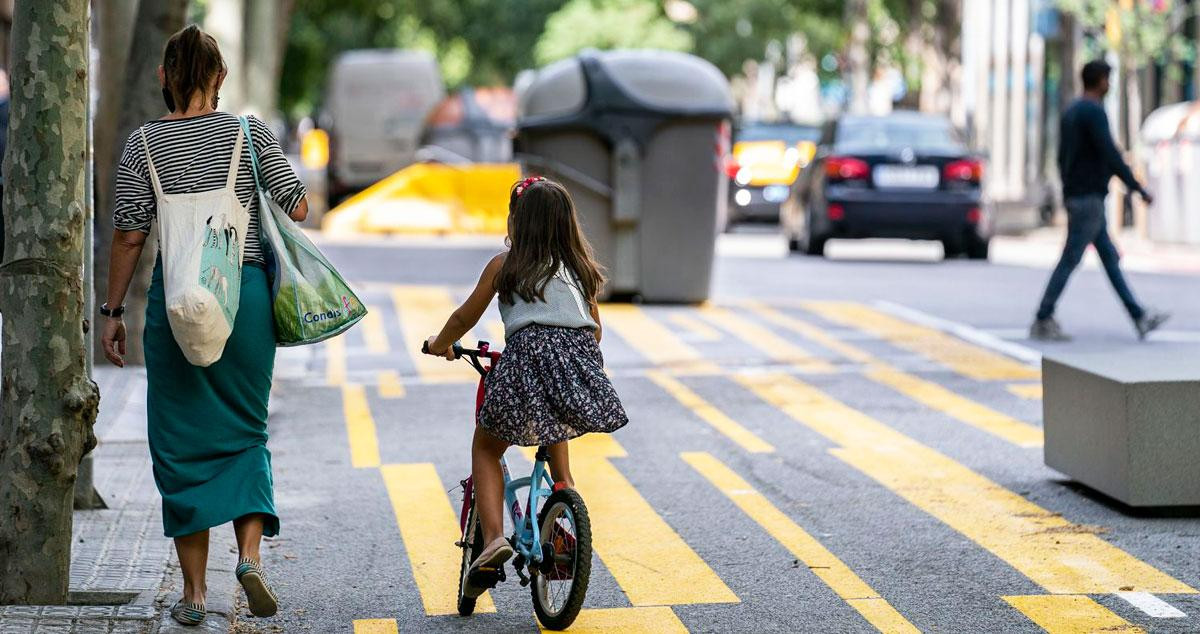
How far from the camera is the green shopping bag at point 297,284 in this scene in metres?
5.62

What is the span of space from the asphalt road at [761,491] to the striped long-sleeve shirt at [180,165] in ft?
4.10

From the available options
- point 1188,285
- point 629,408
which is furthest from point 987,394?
point 1188,285

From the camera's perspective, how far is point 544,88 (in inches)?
642

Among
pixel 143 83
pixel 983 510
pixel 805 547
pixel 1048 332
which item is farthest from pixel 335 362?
pixel 805 547

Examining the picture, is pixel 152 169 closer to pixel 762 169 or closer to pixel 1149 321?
pixel 1149 321

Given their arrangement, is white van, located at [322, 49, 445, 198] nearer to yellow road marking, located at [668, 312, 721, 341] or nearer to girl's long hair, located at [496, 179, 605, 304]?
yellow road marking, located at [668, 312, 721, 341]

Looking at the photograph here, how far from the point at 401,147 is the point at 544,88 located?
21251 mm

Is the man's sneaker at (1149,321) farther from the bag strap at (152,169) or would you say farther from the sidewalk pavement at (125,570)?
the bag strap at (152,169)

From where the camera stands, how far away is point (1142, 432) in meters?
7.55

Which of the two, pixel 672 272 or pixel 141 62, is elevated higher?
pixel 141 62

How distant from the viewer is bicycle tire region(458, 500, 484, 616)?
593 cm

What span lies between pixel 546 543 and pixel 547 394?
408 millimetres

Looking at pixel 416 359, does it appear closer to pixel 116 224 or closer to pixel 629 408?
pixel 629 408

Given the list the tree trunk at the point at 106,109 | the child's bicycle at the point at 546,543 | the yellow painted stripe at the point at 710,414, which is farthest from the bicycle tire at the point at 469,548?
the tree trunk at the point at 106,109
